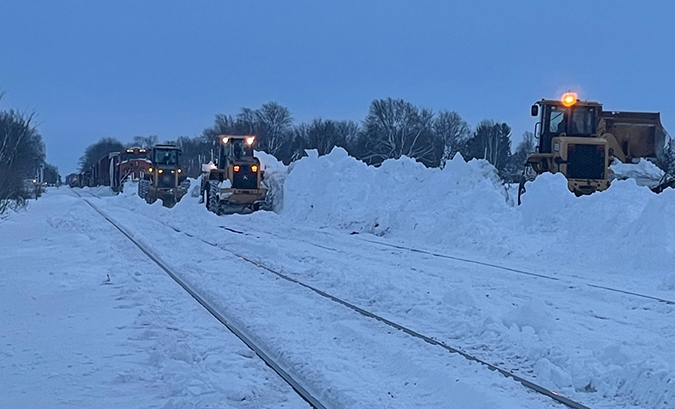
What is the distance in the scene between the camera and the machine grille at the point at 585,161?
69.8 ft

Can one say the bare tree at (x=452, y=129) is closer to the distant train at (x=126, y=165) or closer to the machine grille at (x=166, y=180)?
the distant train at (x=126, y=165)

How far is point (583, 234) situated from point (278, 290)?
810 cm

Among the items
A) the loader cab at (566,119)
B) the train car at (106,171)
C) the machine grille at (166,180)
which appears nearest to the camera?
the loader cab at (566,119)

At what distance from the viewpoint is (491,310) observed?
355 inches

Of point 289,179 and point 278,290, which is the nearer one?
point 278,290

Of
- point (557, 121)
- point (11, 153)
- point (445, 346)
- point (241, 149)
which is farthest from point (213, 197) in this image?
point (445, 346)

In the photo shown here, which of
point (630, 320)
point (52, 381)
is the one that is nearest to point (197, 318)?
point (52, 381)

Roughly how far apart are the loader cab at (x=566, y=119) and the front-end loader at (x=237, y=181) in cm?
1170

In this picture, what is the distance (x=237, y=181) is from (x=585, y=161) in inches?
539

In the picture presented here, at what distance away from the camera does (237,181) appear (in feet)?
95.7

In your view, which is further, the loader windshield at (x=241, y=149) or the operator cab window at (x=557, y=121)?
the loader windshield at (x=241, y=149)

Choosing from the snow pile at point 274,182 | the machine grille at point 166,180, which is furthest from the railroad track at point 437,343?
the machine grille at point 166,180

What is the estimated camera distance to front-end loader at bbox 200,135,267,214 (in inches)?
1145

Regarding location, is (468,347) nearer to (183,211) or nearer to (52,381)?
(52,381)
